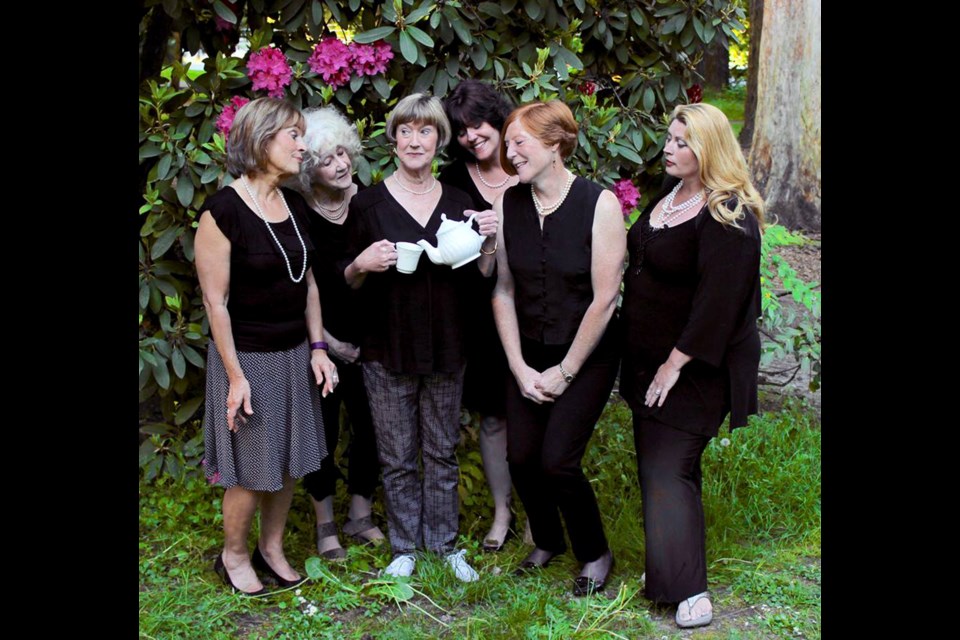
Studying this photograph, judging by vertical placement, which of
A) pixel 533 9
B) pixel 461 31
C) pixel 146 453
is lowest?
pixel 146 453

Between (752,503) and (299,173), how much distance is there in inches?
99.9

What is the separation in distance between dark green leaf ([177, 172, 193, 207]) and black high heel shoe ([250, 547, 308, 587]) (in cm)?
145

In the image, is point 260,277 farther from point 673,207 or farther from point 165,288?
point 673,207

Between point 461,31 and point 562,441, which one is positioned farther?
point 461,31

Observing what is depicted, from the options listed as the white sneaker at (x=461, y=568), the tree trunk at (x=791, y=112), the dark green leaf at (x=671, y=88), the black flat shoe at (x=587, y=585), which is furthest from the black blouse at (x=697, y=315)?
the tree trunk at (x=791, y=112)

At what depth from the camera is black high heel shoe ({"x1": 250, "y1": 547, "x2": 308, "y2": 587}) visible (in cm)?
378

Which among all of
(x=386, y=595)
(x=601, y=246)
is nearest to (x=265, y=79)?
(x=601, y=246)

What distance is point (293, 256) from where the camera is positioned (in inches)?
134

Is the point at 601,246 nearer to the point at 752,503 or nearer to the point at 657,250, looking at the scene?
the point at 657,250

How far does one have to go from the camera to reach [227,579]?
3.76 m

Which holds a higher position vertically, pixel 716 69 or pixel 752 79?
pixel 716 69

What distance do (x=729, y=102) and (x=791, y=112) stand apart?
6189 millimetres

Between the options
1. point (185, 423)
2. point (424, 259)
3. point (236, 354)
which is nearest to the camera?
point (236, 354)

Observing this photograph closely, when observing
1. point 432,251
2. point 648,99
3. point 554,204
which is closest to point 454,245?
point 432,251
